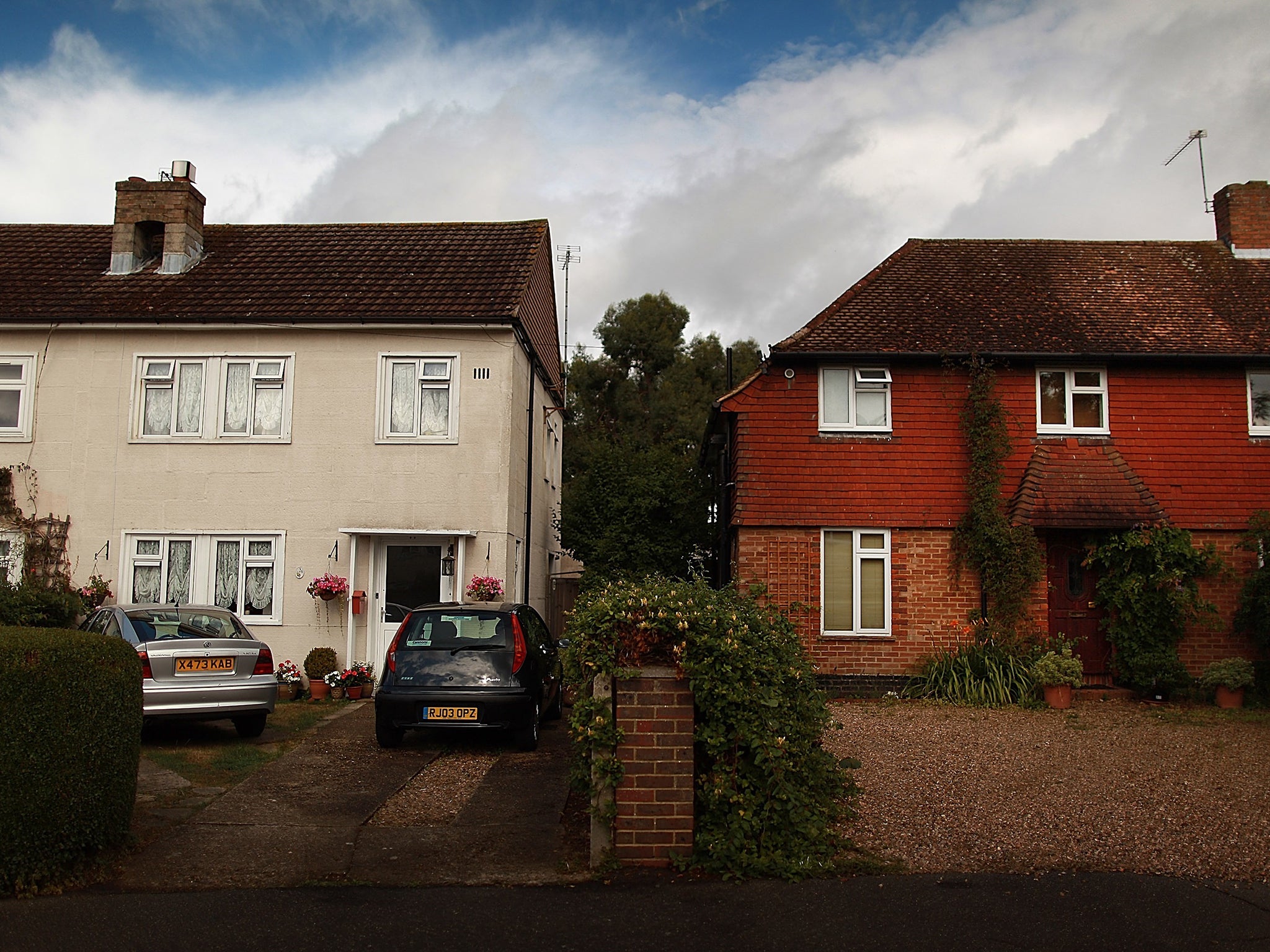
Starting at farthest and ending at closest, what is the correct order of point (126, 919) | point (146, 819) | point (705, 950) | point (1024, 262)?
point (1024, 262), point (146, 819), point (126, 919), point (705, 950)

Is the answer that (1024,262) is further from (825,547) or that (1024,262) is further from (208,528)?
(208,528)

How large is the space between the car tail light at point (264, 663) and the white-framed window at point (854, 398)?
850cm

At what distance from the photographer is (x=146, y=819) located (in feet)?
23.7

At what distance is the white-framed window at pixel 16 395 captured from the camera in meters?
15.8

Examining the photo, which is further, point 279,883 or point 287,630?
point 287,630

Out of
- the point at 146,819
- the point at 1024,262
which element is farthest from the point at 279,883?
the point at 1024,262

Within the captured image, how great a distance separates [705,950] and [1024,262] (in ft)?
51.3

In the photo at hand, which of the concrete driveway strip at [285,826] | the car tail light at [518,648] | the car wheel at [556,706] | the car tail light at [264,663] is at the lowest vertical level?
the concrete driveway strip at [285,826]

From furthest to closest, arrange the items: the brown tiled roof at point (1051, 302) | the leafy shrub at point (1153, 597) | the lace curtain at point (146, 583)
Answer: the brown tiled roof at point (1051, 302) → the lace curtain at point (146, 583) → the leafy shrub at point (1153, 597)

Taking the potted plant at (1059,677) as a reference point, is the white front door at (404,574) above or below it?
above

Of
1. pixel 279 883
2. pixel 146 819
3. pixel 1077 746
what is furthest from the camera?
pixel 1077 746

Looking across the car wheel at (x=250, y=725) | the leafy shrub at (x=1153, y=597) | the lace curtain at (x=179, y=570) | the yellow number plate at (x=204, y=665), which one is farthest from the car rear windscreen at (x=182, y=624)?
the leafy shrub at (x=1153, y=597)

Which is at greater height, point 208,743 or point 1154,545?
point 1154,545

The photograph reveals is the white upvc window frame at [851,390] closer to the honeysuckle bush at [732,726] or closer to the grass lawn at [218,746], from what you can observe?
the grass lawn at [218,746]
